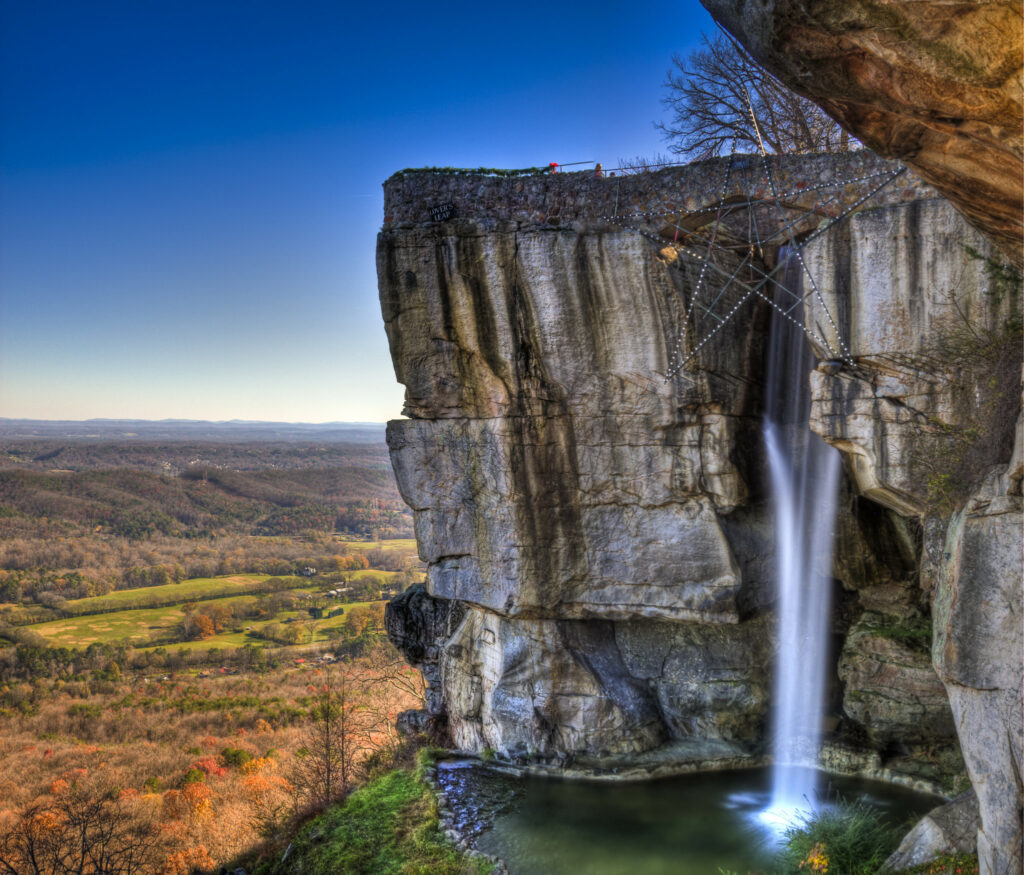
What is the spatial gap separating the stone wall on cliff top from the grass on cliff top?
232 cm

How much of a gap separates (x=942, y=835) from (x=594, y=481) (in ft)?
25.3

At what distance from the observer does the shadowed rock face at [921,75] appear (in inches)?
202

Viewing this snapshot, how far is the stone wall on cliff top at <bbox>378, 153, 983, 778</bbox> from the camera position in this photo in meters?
14.0

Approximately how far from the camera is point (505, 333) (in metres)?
14.5

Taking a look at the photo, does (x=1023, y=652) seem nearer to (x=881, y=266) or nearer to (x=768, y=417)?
(x=881, y=266)

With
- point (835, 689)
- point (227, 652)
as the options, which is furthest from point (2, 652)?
point (835, 689)

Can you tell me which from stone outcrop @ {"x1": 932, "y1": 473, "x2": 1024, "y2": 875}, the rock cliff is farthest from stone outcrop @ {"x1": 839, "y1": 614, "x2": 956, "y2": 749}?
stone outcrop @ {"x1": 932, "y1": 473, "x2": 1024, "y2": 875}

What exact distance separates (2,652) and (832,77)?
2502 inches

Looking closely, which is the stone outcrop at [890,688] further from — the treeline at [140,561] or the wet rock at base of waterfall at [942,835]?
the treeline at [140,561]

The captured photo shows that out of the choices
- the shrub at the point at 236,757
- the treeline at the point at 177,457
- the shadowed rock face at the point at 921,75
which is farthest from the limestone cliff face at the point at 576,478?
the treeline at the point at 177,457

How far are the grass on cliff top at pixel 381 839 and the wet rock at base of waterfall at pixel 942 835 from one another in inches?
225

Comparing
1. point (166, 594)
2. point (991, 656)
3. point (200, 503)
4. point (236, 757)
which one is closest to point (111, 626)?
point (166, 594)

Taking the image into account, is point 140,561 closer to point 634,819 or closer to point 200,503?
point 200,503

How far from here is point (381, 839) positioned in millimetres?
12922
